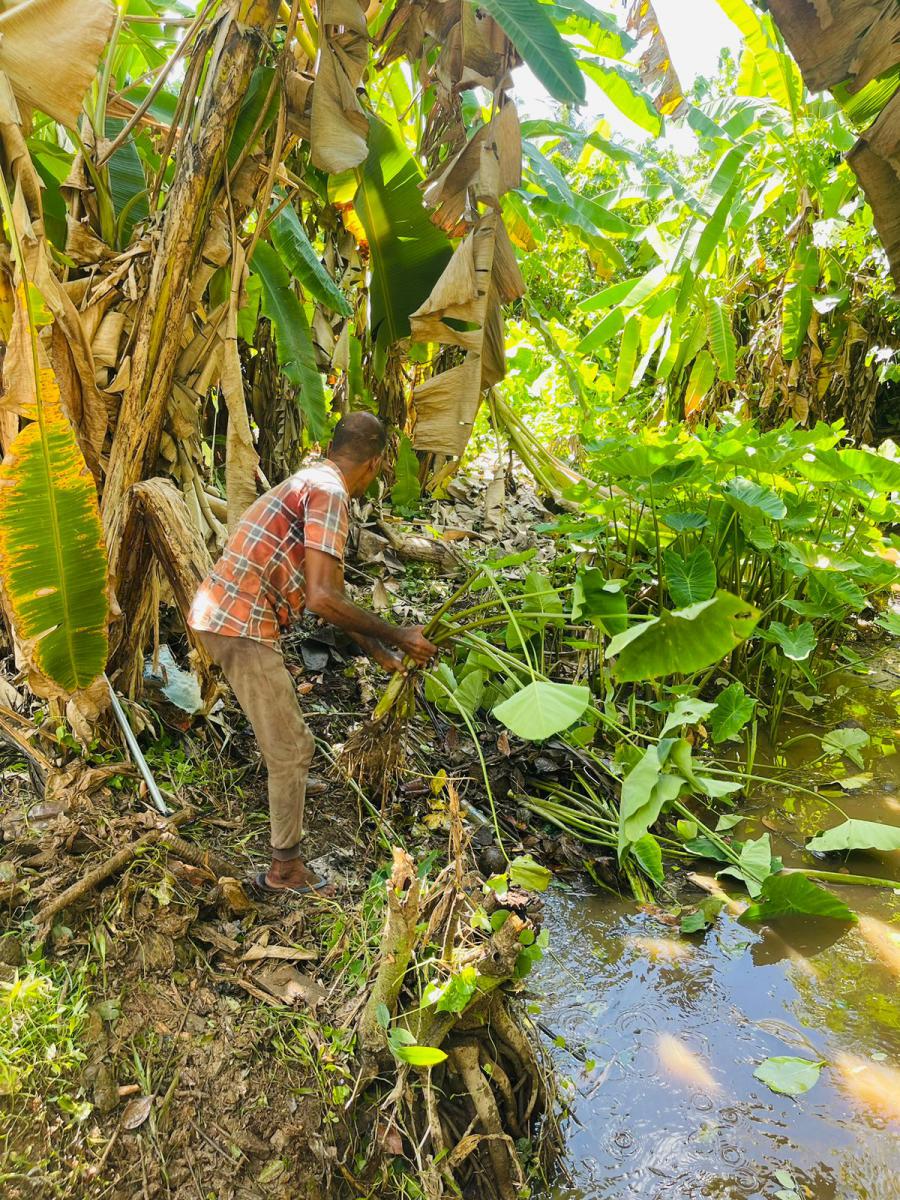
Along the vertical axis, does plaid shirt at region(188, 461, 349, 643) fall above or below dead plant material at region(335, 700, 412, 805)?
above

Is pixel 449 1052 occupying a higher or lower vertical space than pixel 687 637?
lower

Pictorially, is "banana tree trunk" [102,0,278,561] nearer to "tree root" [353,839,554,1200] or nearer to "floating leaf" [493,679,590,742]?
"floating leaf" [493,679,590,742]

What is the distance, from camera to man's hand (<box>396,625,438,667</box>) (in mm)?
2365

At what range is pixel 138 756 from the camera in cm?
243

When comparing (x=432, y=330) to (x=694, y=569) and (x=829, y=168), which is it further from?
(x=829, y=168)

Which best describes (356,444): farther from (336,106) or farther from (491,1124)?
(491,1124)

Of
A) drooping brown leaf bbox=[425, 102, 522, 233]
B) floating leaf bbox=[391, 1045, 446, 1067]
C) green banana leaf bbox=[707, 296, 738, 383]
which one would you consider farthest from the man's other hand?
green banana leaf bbox=[707, 296, 738, 383]

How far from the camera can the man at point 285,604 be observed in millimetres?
2211

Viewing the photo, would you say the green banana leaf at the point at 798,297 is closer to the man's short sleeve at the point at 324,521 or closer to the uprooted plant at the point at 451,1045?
the man's short sleeve at the point at 324,521

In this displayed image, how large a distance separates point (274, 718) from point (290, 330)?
1828mm

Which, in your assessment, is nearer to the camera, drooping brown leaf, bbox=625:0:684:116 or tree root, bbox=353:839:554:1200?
tree root, bbox=353:839:554:1200

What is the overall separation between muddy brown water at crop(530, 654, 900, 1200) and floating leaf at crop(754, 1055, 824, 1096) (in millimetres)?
26

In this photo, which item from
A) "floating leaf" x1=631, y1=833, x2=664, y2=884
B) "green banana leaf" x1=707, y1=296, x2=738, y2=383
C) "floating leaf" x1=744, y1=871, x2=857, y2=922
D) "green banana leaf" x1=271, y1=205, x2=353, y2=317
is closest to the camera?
"floating leaf" x1=744, y1=871, x2=857, y2=922

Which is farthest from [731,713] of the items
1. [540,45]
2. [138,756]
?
[540,45]
